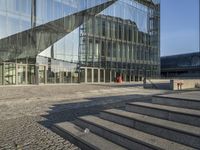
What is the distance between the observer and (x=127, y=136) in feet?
19.7

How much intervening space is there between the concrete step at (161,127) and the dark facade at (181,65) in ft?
257

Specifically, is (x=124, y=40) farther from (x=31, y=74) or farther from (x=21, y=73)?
(x=21, y=73)

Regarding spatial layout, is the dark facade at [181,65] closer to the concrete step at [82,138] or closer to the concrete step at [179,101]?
the concrete step at [179,101]

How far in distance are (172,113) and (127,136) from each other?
1.30 metres

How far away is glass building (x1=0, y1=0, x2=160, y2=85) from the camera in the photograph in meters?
34.6

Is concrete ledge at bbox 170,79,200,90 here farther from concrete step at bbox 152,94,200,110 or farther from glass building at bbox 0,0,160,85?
concrete step at bbox 152,94,200,110

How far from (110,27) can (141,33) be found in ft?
32.1

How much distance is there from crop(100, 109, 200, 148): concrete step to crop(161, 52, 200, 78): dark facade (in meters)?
78.5

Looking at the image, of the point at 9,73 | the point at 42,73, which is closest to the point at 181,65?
the point at 42,73

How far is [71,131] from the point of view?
7258mm

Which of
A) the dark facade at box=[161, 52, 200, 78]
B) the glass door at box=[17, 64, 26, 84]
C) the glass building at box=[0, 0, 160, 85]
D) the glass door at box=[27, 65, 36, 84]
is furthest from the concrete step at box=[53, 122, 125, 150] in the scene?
the dark facade at box=[161, 52, 200, 78]

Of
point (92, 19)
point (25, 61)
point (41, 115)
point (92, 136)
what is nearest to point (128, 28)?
point (92, 19)

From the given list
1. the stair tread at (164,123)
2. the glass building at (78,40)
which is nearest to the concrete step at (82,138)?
the stair tread at (164,123)

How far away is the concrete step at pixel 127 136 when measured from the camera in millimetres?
5344
